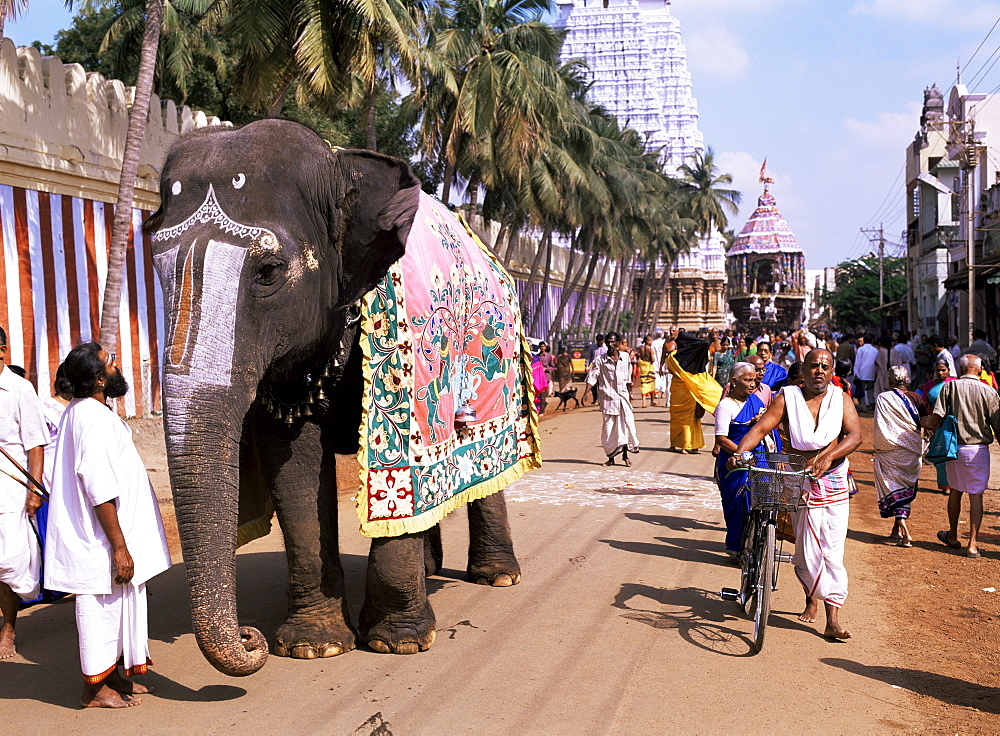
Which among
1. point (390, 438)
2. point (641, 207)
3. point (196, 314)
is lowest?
point (390, 438)

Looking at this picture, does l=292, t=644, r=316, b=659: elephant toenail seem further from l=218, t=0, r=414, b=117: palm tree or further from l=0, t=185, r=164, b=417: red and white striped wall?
l=218, t=0, r=414, b=117: palm tree

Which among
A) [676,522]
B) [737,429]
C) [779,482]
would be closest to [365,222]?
[779,482]

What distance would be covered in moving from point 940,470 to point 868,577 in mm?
2975

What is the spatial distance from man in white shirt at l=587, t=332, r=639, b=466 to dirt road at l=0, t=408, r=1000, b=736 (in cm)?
527

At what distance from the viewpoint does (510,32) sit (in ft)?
85.4

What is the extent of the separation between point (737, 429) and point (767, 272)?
78.6 metres

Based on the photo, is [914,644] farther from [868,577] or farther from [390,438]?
[390,438]

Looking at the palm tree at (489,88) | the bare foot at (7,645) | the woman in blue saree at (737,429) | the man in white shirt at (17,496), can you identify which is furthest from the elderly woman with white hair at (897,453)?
the palm tree at (489,88)

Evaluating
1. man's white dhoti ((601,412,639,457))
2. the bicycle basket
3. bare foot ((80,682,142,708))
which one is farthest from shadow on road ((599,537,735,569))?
man's white dhoti ((601,412,639,457))

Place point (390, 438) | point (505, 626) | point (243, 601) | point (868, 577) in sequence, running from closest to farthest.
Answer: point (390, 438) < point (505, 626) < point (243, 601) < point (868, 577)

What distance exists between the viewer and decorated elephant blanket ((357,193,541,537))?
516cm

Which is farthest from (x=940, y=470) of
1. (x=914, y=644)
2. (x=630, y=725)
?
(x=630, y=725)

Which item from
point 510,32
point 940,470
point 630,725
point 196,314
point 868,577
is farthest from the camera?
point 510,32

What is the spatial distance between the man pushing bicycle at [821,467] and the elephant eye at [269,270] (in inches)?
125
